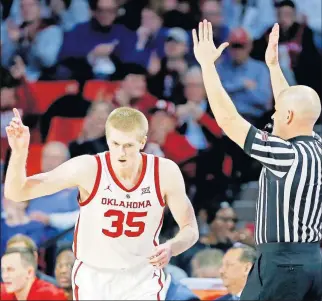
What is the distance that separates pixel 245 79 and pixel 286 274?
4.61 m

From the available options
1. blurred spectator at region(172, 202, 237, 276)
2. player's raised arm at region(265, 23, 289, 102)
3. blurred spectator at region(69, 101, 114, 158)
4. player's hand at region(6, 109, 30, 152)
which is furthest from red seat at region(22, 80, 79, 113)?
player's hand at region(6, 109, 30, 152)

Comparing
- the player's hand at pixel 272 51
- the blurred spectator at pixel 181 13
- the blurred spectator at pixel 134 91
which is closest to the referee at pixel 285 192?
the player's hand at pixel 272 51

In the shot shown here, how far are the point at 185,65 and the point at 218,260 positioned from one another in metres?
2.21

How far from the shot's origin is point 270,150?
4.12m

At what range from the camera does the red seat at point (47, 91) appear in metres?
8.78

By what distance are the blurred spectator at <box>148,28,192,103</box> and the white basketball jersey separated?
4024 millimetres

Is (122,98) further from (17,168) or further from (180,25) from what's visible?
(17,168)

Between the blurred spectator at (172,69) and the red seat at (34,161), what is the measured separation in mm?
1380

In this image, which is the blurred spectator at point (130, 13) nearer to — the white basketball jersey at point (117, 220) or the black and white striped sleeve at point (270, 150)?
the white basketball jersey at point (117, 220)

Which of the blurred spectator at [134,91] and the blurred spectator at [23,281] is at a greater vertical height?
the blurred spectator at [134,91]

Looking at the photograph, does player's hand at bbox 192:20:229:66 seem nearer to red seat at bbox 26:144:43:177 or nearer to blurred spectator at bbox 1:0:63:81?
red seat at bbox 26:144:43:177

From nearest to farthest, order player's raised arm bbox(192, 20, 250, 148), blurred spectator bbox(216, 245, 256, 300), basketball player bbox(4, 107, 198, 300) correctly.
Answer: player's raised arm bbox(192, 20, 250, 148), basketball player bbox(4, 107, 198, 300), blurred spectator bbox(216, 245, 256, 300)

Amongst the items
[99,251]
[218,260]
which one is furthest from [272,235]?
[218,260]

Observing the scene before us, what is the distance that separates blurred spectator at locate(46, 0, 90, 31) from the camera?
29.5 ft
